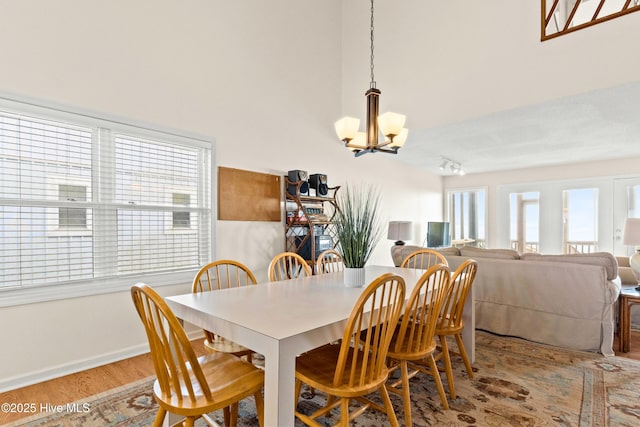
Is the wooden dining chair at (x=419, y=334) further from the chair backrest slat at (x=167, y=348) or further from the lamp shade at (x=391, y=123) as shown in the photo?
the lamp shade at (x=391, y=123)

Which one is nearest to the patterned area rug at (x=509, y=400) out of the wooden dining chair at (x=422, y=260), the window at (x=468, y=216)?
the wooden dining chair at (x=422, y=260)

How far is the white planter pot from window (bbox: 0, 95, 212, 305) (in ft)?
5.95

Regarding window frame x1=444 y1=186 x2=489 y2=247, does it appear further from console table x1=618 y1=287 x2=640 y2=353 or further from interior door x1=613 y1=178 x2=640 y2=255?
console table x1=618 y1=287 x2=640 y2=353

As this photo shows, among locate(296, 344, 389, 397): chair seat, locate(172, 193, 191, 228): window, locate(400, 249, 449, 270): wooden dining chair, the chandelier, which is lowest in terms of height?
locate(296, 344, 389, 397): chair seat

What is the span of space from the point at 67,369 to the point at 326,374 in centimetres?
220

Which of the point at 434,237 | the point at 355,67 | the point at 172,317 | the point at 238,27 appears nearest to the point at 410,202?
the point at 434,237

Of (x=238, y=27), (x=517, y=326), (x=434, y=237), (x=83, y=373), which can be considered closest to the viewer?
(x=83, y=373)

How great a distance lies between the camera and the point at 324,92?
185 inches

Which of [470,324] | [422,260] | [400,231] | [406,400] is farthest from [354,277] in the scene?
[400,231]

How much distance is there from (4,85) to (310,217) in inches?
111

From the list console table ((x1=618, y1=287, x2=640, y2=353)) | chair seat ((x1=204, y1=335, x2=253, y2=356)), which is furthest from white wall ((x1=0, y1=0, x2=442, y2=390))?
console table ((x1=618, y1=287, x2=640, y2=353))

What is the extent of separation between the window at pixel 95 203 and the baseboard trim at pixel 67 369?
1.74 feet

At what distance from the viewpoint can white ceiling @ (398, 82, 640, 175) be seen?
10.6 ft

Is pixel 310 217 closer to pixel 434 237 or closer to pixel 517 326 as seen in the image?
pixel 517 326
